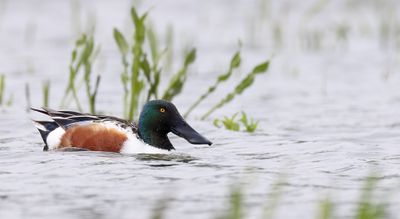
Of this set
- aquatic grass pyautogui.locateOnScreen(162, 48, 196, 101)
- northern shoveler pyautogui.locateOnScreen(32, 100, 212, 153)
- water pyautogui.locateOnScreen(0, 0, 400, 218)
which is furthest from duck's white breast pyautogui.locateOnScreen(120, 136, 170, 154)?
aquatic grass pyautogui.locateOnScreen(162, 48, 196, 101)

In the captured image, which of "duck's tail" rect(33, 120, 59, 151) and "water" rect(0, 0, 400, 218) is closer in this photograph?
"water" rect(0, 0, 400, 218)

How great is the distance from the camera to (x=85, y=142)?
712cm

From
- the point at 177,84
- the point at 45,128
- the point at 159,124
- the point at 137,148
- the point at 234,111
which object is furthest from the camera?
the point at 234,111

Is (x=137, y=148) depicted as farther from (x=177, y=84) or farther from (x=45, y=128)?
(x=177, y=84)

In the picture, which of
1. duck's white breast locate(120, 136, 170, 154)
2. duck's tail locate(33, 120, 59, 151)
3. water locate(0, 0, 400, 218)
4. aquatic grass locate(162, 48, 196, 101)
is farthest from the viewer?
aquatic grass locate(162, 48, 196, 101)

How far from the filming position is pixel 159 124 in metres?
7.27

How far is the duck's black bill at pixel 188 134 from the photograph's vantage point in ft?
23.4

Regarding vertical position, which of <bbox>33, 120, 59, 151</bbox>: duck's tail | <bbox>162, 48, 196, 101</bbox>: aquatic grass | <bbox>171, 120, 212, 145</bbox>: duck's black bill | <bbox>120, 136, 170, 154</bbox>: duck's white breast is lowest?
<bbox>120, 136, 170, 154</bbox>: duck's white breast

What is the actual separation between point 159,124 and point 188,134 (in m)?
0.23

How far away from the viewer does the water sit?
5555 millimetres

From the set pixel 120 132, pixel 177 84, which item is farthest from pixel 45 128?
pixel 177 84

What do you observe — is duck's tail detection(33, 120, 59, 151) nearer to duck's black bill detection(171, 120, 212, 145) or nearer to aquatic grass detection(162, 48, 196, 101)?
duck's black bill detection(171, 120, 212, 145)

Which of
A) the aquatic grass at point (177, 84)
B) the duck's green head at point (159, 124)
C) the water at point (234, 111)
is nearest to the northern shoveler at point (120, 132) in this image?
the duck's green head at point (159, 124)

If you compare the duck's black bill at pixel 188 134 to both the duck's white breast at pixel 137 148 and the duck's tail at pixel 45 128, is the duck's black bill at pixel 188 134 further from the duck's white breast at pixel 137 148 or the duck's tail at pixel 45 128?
the duck's tail at pixel 45 128
